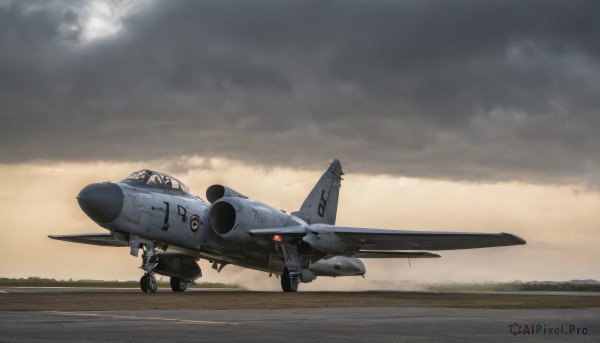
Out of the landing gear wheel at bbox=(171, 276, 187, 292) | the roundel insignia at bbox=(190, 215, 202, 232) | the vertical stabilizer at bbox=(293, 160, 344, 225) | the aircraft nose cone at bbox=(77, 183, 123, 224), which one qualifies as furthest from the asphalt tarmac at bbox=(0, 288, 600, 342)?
the vertical stabilizer at bbox=(293, 160, 344, 225)

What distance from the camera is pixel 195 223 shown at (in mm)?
28156

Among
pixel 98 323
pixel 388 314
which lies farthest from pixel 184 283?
pixel 98 323

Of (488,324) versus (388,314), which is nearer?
(488,324)

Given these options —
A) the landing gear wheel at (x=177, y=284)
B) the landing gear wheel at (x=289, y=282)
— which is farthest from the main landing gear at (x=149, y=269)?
the landing gear wheel at (x=289, y=282)

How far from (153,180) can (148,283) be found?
4.16m

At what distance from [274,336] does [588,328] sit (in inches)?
181

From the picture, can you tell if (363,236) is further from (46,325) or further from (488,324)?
(46,325)

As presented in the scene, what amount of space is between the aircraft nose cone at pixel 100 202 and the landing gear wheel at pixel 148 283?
A: 2.17 metres

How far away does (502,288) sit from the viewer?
45.0 m

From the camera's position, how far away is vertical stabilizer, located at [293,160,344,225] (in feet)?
116

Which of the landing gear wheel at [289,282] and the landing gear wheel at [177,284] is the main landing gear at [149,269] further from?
the landing gear wheel at [289,282]

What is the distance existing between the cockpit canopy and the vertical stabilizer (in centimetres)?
820

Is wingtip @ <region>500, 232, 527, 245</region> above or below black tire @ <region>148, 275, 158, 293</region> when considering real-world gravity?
above

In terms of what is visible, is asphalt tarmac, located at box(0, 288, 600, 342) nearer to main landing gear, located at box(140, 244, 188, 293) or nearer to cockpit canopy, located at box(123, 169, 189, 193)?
main landing gear, located at box(140, 244, 188, 293)
